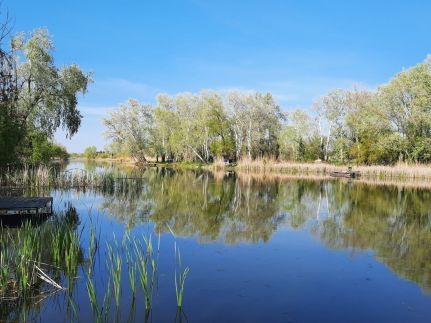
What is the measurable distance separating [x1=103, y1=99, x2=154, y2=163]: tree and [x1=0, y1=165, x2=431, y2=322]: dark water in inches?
1832

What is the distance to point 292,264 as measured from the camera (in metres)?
8.11

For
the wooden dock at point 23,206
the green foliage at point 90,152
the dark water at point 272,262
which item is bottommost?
the dark water at point 272,262

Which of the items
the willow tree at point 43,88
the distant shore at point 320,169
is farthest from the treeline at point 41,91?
the distant shore at point 320,169

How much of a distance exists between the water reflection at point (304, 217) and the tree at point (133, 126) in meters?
42.3

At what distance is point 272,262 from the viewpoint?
8172mm

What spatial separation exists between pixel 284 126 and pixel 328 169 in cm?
1709

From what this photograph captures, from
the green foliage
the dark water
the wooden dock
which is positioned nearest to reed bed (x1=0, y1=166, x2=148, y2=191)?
the dark water

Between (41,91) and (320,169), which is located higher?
(41,91)

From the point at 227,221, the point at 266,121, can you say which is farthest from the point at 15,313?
the point at 266,121

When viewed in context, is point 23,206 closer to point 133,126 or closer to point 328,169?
point 328,169

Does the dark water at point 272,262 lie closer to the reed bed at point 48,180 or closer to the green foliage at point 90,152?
the reed bed at point 48,180

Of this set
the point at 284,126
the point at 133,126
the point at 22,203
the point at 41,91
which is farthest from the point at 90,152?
the point at 22,203

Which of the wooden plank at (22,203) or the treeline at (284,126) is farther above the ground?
the treeline at (284,126)

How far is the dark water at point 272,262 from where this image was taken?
18.2 ft
